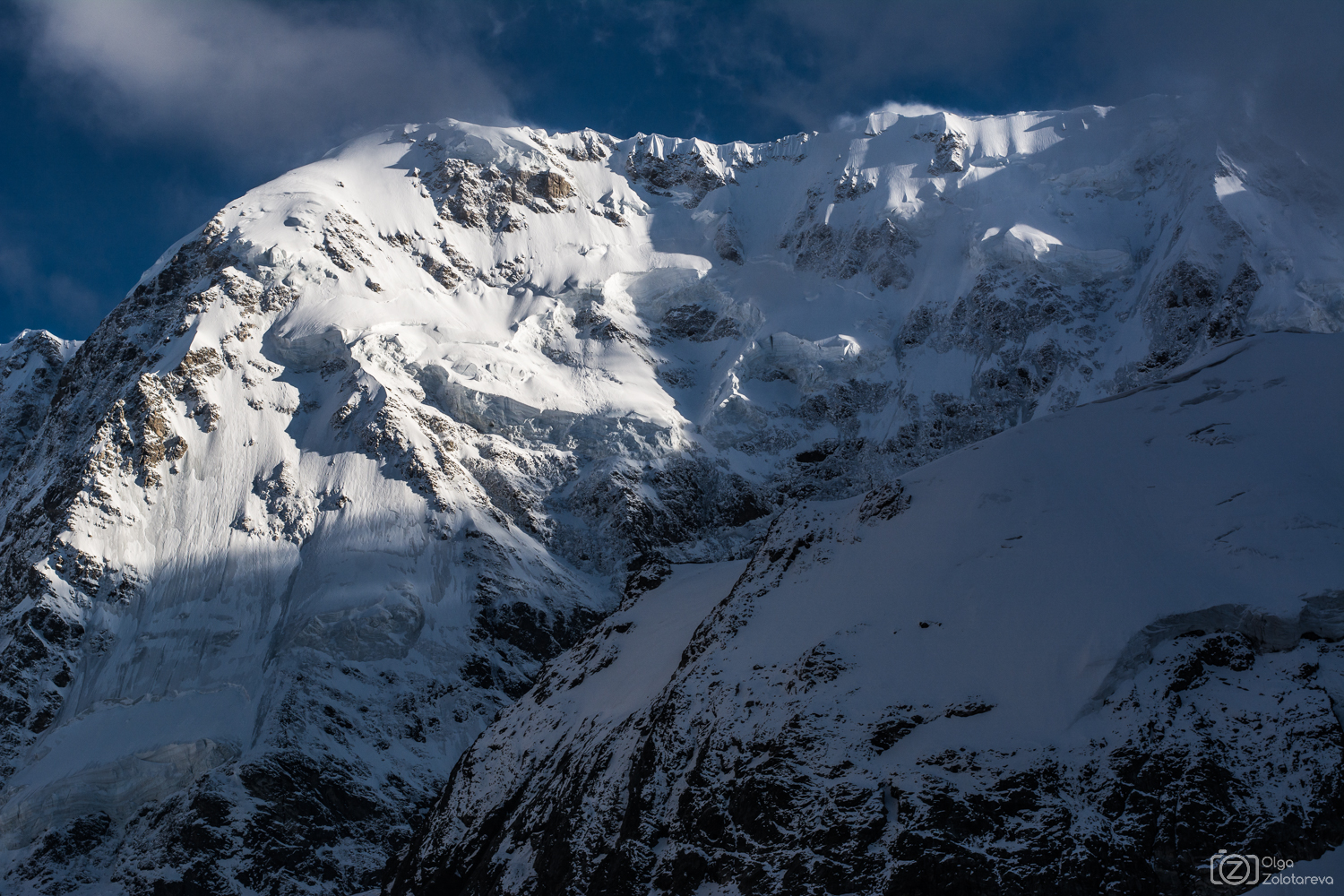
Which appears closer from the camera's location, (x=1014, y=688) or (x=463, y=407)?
(x=1014, y=688)

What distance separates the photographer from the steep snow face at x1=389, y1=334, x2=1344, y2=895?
1853cm

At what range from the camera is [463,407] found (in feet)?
335

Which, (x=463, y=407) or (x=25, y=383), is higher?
(x=25, y=383)

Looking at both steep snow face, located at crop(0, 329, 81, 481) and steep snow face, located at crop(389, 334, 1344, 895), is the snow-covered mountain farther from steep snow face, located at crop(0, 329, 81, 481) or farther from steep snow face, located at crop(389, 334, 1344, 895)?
steep snow face, located at crop(389, 334, 1344, 895)

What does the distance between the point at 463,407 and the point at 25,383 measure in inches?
3169

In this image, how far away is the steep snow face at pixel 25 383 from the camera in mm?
132625

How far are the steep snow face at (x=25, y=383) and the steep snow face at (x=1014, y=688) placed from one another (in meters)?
128

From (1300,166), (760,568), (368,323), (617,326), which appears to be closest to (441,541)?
(368,323)

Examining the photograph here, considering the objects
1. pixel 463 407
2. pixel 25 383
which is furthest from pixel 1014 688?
pixel 25 383

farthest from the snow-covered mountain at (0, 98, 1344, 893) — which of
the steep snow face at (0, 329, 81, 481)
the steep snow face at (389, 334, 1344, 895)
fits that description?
the steep snow face at (389, 334, 1344, 895)

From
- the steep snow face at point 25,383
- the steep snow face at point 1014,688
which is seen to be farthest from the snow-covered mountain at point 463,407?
the steep snow face at point 1014,688

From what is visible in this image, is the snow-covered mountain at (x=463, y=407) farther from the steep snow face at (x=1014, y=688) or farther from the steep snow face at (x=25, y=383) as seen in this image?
the steep snow face at (x=1014, y=688)

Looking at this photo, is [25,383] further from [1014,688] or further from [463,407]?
[1014,688]

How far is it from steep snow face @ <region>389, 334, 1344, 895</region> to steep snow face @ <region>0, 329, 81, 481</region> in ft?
421
